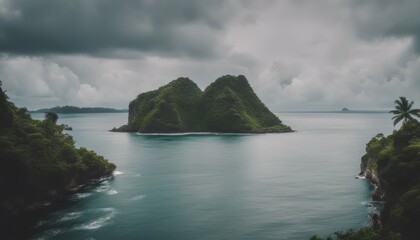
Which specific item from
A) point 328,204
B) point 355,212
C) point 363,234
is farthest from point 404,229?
point 328,204

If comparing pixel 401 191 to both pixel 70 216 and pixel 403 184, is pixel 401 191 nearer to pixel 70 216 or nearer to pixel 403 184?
pixel 403 184

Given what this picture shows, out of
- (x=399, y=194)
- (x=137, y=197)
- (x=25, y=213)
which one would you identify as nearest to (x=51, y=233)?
(x=25, y=213)

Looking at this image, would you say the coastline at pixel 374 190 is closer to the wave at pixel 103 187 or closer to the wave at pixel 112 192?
the wave at pixel 112 192

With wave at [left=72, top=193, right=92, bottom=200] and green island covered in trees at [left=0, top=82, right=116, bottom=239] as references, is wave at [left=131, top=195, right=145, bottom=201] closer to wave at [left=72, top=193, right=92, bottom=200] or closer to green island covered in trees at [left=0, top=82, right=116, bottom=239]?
wave at [left=72, top=193, right=92, bottom=200]

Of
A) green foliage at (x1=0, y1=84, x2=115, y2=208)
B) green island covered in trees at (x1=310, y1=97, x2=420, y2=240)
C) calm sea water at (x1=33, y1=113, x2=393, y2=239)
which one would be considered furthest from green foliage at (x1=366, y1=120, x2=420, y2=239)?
green foliage at (x1=0, y1=84, x2=115, y2=208)

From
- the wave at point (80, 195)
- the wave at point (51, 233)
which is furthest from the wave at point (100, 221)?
the wave at point (80, 195)

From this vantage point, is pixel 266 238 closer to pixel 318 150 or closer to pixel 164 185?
pixel 164 185

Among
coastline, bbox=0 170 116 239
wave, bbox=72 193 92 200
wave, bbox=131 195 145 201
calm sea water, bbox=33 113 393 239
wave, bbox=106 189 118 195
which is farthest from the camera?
wave, bbox=106 189 118 195

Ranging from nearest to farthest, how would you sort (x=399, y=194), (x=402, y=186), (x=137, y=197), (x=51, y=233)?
(x=399, y=194) → (x=402, y=186) → (x=51, y=233) → (x=137, y=197)
